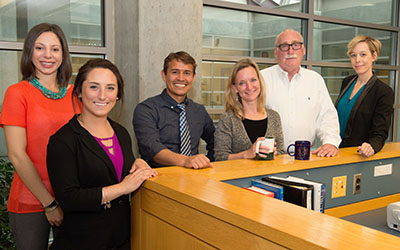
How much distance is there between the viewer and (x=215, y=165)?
2.12m

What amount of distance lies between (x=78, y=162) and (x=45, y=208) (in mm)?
420

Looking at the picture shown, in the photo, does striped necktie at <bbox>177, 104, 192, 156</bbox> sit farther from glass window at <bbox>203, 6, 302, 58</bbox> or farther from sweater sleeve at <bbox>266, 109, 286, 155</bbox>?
glass window at <bbox>203, 6, 302, 58</bbox>

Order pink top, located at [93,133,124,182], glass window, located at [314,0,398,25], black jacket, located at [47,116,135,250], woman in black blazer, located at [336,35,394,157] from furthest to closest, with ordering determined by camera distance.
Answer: glass window, located at [314,0,398,25], woman in black blazer, located at [336,35,394,157], pink top, located at [93,133,124,182], black jacket, located at [47,116,135,250]

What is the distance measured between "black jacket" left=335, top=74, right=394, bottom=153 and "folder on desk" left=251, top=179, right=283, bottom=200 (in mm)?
1336

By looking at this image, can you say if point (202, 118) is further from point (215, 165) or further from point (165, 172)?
point (165, 172)

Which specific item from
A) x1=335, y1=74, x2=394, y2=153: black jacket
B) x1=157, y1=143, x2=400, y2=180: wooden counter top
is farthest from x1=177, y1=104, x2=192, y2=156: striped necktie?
x1=335, y1=74, x2=394, y2=153: black jacket

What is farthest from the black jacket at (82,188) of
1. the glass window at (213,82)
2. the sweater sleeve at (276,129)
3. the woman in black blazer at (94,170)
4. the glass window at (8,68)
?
the glass window at (213,82)

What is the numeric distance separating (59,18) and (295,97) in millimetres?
2186

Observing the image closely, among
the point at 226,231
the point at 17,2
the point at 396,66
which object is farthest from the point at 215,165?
the point at 396,66

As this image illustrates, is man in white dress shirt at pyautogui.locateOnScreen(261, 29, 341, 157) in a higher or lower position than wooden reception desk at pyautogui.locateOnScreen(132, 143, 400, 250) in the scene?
higher

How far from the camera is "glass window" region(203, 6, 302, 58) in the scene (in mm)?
4535

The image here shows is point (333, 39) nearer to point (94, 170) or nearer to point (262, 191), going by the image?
point (262, 191)

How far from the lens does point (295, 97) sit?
3.01 metres

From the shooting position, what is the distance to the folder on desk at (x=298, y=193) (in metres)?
1.86
